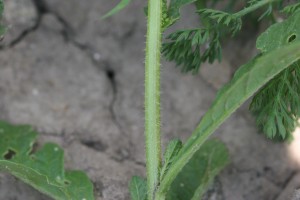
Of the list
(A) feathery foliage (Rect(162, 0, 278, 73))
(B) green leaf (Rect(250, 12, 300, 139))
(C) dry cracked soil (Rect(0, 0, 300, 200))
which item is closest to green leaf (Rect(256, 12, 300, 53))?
(B) green leaf (Rect(250, 12, 300, 139))

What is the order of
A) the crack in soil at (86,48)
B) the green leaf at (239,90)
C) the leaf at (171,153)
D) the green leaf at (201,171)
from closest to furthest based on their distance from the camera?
the green leaf at (239,90), the leaf at (171,153), the green leaf at (201,171), the crack in soil at (86,48)

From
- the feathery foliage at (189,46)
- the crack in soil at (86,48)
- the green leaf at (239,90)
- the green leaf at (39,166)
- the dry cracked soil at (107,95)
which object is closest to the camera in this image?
the green leaf at (239,90)

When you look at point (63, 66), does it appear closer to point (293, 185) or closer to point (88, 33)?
point (88, 33)

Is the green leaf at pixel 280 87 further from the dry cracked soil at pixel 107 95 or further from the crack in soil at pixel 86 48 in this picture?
the crack in soil at pixel 86 48

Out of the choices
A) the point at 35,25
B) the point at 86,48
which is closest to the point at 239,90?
the point at 86,48

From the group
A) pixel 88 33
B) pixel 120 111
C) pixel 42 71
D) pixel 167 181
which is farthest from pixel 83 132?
pixel 167 181

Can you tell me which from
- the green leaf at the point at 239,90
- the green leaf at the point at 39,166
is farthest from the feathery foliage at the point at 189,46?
the green leaf at the point at 39,166
